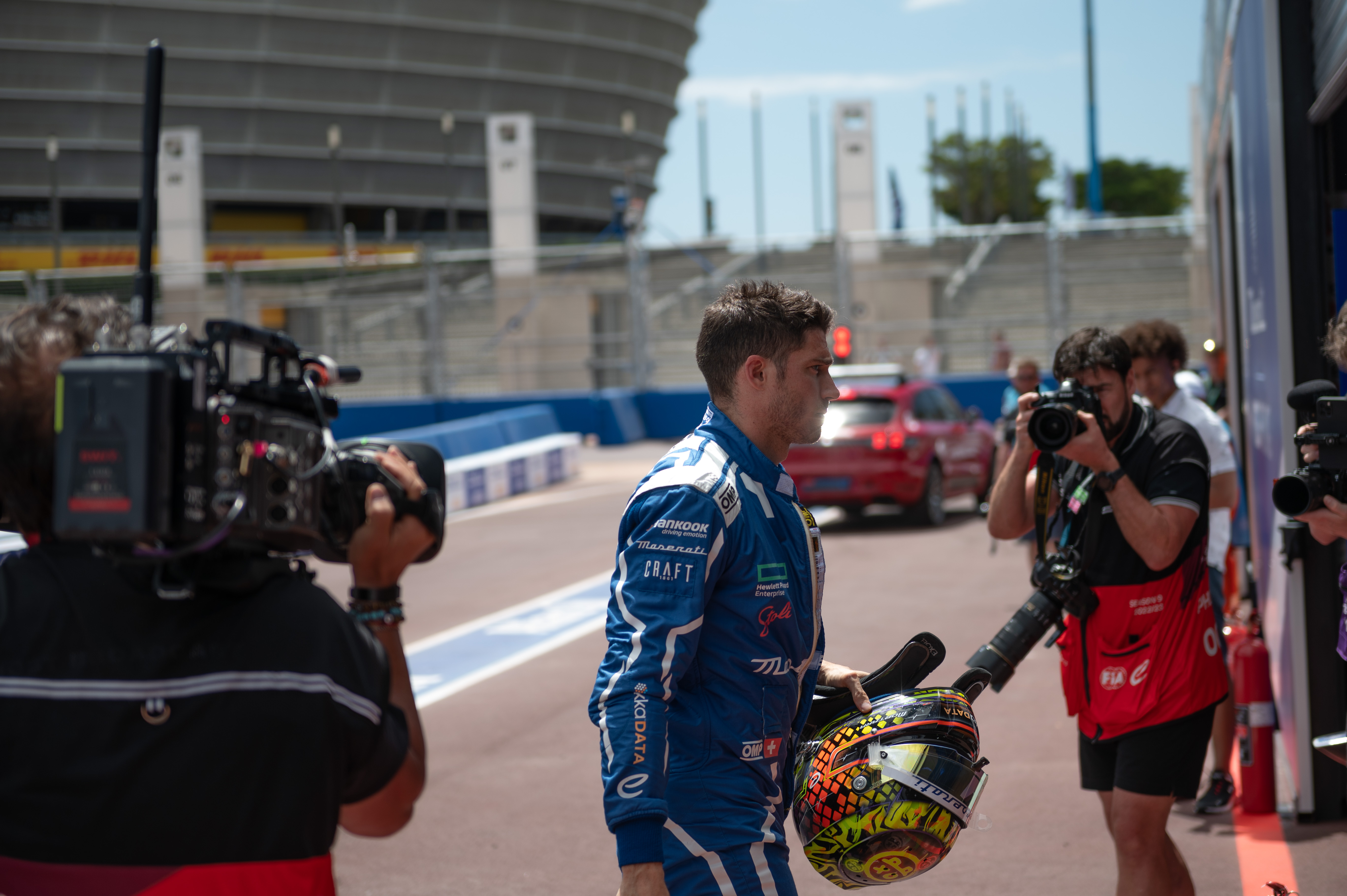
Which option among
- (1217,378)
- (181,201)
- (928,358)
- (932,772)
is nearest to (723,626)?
(932,772)

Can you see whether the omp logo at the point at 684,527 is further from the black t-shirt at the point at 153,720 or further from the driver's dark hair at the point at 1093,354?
the driver's dark hair at the point at 1093,354

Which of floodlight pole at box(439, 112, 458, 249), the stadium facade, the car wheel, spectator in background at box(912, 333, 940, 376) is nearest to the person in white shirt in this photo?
the car wheel

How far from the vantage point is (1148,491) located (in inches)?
166

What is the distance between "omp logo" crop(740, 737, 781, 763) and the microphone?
5.74 ft

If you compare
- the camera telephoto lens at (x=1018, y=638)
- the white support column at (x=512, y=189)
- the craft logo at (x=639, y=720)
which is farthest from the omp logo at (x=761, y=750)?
the white support column at (x=512, y=189)

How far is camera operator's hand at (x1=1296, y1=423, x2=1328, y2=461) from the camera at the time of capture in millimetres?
3475

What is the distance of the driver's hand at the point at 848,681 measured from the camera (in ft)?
10.7

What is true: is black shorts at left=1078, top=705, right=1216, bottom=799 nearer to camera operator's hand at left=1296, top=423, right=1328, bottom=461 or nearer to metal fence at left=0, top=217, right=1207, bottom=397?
camera operator's hand at left=1296, top=423, right=1328, bottom=461

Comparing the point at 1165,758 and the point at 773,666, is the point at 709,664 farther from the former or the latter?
the point at 1165,758

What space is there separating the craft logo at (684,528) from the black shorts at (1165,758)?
195 cm

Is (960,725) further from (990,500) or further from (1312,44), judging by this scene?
(1312,44)

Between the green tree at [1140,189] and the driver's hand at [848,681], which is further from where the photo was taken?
the green tree at [1140,189]

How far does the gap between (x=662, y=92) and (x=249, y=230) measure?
80.1 feet

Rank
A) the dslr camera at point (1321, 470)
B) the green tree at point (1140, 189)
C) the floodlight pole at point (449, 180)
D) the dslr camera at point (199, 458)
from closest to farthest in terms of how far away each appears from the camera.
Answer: the dslr camera at point (199, 458)
the dslr camera at point (1321, 470)
the floodlight pole at point (449, 180)
the green tree at point (1140, 189)
